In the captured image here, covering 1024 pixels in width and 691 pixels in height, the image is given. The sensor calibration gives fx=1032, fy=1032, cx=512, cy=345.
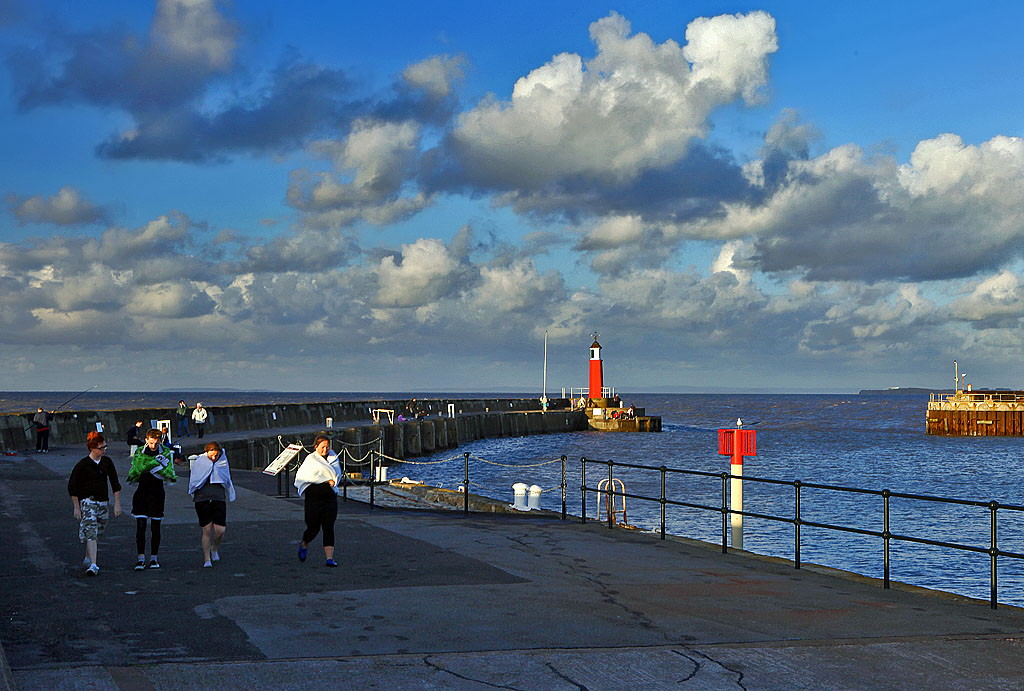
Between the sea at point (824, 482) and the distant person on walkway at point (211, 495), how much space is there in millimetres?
7394

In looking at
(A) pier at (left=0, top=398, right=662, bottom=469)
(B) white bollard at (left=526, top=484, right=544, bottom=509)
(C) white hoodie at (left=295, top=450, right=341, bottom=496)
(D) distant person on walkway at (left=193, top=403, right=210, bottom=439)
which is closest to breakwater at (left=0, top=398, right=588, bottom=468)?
(A) pier at (left=0, top=398, right=662, bottom=469)

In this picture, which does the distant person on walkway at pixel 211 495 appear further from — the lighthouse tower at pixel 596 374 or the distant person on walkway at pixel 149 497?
the lighthouse tower at pixel 596 374

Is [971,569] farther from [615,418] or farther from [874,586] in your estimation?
[615,418]

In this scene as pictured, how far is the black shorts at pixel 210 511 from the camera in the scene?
12344 millimetres

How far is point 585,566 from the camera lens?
12.6 m

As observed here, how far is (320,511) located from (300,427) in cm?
4494

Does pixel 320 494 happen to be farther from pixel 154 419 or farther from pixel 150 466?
pixel 154 419

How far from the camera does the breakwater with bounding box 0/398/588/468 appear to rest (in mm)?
38872

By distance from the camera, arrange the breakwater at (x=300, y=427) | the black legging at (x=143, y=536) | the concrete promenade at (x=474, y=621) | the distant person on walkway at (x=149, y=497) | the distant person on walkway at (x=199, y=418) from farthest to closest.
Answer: the distant person on walkway at (x=199, y=418)
the breakwater at (x=300, y=427)
the distant person on walkway at (x=149, y=497)
the black legging at (x=143, y=536)
the concrete promenade at (x=474, y=621)

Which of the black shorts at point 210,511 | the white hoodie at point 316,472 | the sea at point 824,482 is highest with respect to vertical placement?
the white hoodie at point 316,472

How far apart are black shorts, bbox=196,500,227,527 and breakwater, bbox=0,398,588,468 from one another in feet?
76.2

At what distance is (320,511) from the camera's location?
12594 mm

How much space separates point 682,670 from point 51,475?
2236cm

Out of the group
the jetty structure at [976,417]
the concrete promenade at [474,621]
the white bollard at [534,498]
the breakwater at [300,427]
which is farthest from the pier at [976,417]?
the concrete promenade at [474,621]
